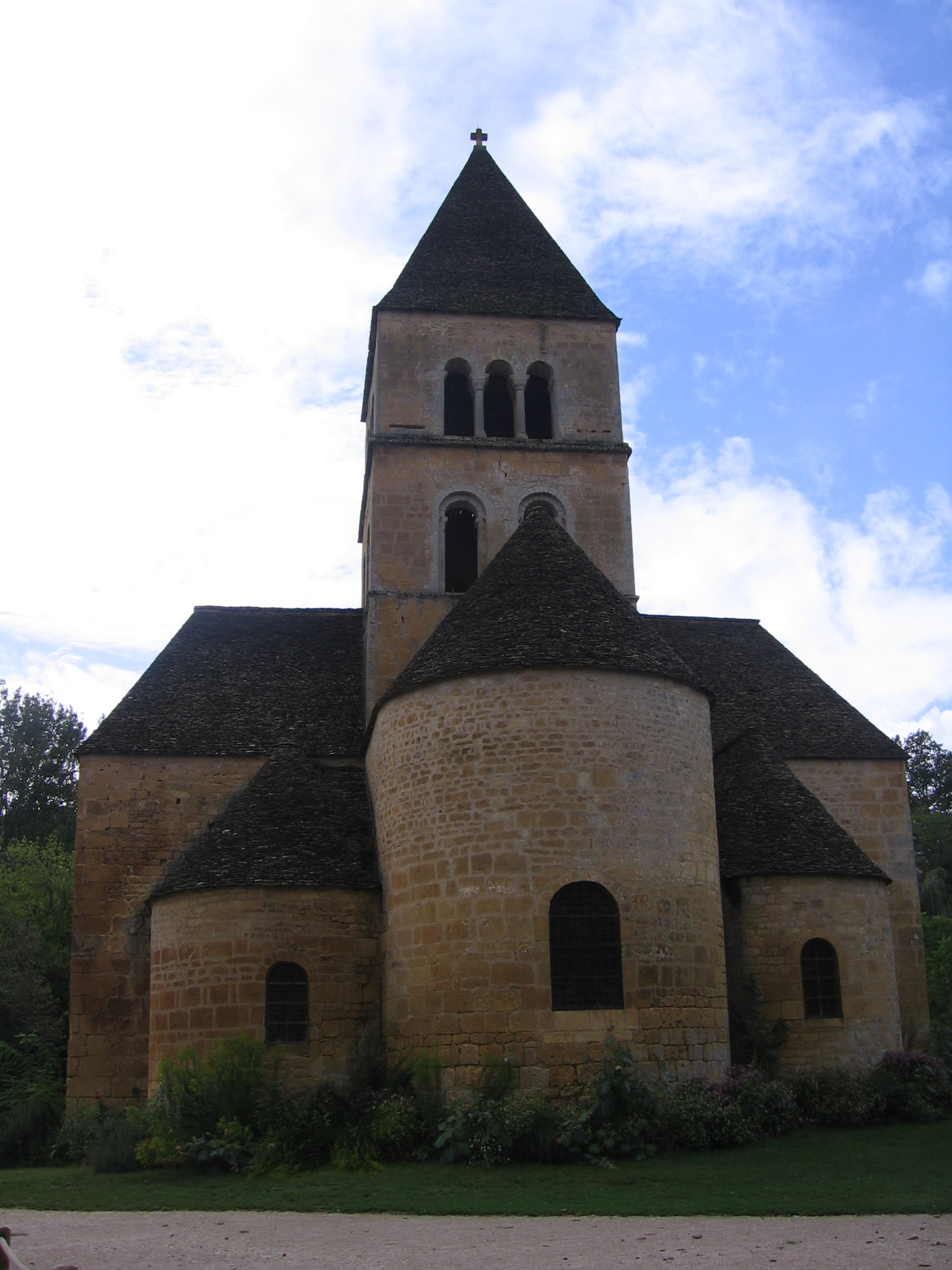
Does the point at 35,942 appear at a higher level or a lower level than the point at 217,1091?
higher

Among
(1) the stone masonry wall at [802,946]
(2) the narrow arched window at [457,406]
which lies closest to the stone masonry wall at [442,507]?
(2) the narrow arched window at [457,406]

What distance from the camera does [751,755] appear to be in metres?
21.2

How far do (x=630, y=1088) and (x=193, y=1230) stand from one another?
5790 mm

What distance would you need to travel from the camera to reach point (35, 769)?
4581 centimetres

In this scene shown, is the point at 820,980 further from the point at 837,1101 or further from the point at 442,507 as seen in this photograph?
the point at 442,507

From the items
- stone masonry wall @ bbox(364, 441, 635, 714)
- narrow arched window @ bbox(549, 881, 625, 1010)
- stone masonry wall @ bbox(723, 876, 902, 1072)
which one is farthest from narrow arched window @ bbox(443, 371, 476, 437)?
narrow arched window @ bbox(549, 881, 625, 1010)

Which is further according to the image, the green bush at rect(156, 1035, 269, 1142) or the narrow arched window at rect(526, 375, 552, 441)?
the narrow arched window at rect(526, 375, 552, 441)

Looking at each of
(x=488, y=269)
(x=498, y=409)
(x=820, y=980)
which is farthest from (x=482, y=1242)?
(x=488, y=269)

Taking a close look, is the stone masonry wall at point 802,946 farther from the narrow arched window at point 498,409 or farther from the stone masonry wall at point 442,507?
the narrow arched window at point 498,409

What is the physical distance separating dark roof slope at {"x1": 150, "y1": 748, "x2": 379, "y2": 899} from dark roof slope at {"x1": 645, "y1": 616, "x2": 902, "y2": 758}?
7633 millimetres

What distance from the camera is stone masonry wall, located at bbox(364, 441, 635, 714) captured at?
22.9 metres

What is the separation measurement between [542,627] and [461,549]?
7694 millimetres

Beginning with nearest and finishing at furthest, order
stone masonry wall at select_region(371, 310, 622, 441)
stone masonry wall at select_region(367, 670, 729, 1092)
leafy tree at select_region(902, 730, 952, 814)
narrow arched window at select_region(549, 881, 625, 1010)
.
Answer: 1. stone masonry wall at select_region(367, 670, 729, 1092)
2. narrow arched window at select_region(549, 881, 625, 1010)
3. stone masonry wall at select_region(371, 310, 622, 441)
4. leafy tree at select_region(902, 730, 952, 814)

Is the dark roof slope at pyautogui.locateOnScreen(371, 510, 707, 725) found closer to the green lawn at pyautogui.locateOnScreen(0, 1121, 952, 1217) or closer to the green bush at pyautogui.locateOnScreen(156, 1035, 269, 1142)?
the green bush at pyautogui.locateOnScreen(156, 1035, 269, 1142)
